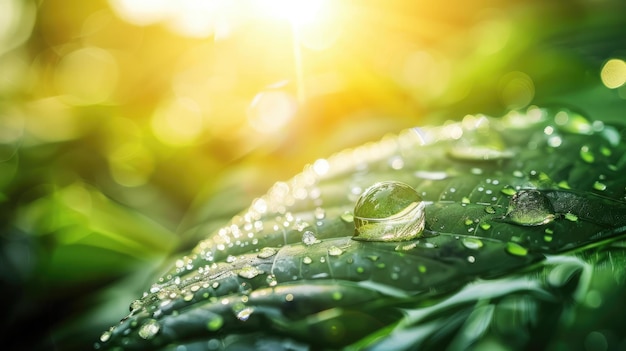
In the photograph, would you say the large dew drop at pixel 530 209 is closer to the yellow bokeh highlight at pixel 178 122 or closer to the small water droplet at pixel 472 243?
the small water droplet at pixel 472 243

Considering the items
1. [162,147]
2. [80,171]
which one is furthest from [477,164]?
[80,171]

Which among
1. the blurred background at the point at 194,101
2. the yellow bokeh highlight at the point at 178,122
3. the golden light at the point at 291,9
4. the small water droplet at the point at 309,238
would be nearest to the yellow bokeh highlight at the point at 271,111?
the blurred background at the point at 194,101

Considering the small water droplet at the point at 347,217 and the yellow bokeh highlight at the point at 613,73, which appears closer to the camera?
the small water droplet at the point at 347,217

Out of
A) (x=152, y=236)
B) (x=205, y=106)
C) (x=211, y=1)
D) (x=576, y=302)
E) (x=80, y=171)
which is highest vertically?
(x=211, y=1)

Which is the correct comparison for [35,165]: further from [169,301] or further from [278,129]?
[169,301]

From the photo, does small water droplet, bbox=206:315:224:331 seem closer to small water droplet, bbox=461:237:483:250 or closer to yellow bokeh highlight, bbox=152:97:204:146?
small water droplet, bbox=461:237:483:250
